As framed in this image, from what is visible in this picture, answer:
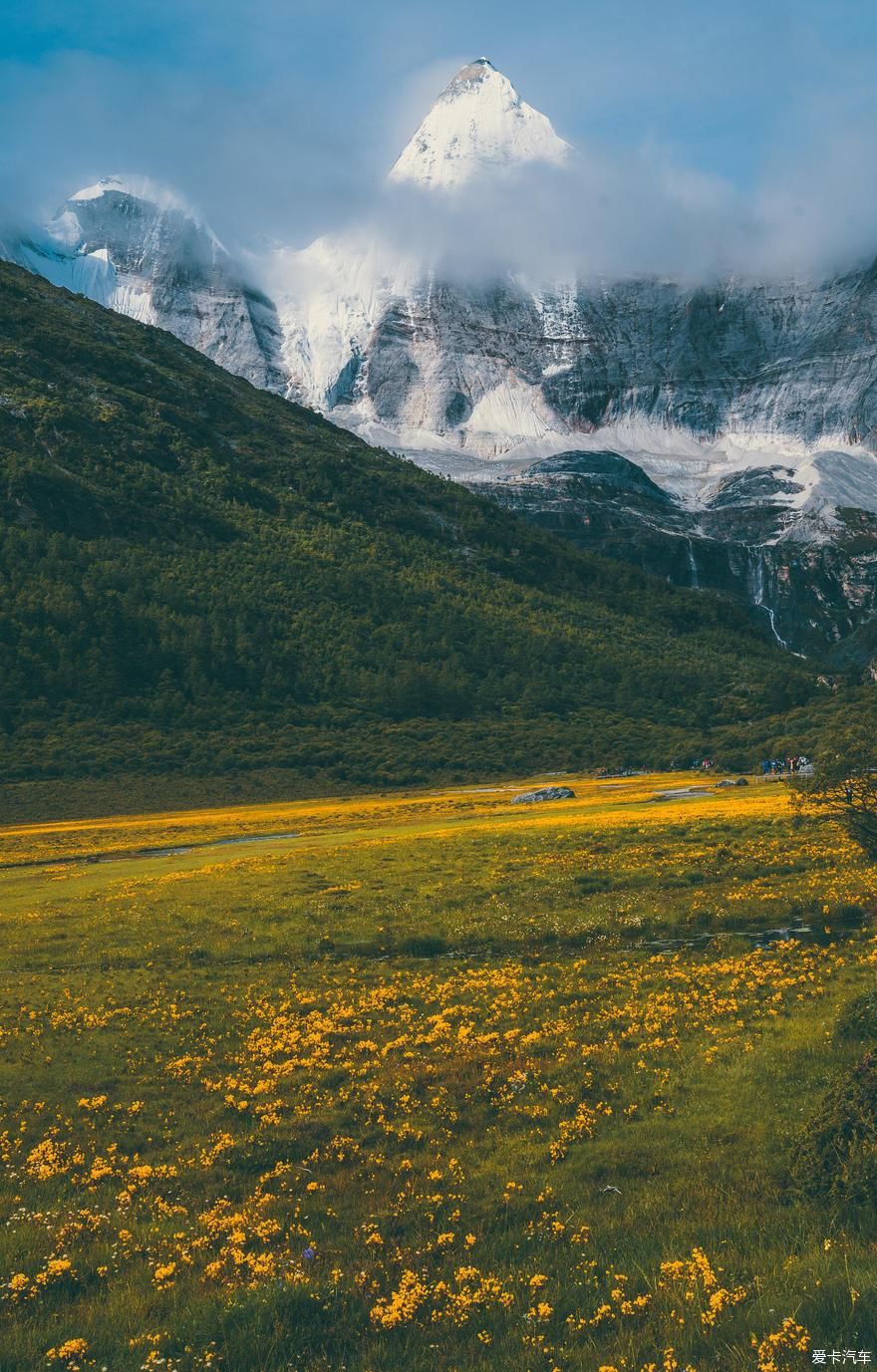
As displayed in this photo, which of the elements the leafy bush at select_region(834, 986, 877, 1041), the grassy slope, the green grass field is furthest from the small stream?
the leafy bush at select_region(834, 986, 877, 1041)

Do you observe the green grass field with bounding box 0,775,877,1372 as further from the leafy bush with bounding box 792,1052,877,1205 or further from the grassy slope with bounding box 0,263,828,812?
the grassy slope with bounding box 0,263,828,812

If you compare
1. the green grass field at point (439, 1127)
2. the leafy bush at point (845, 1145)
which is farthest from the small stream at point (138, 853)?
the leafy bush at point (845, 1145)

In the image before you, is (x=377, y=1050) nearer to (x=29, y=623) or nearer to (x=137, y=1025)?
(x=137, y=1025)

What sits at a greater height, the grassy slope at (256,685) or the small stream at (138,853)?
the grassy slope at (256,685)

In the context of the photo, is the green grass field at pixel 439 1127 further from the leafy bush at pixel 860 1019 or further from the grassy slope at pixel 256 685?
the grassy slope at pixel 256 685

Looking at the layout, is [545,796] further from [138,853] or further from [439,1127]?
[439,1127]

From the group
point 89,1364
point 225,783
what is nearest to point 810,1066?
point 89,1364

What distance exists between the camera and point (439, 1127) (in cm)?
1809

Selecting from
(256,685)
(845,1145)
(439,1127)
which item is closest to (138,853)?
(439,1127)

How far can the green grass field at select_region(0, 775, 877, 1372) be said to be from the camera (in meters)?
11.8

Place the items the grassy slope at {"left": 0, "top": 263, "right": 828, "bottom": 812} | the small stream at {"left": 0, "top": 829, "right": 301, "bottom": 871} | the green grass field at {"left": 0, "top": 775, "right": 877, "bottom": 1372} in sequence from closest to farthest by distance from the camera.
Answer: the green grass field at {"left": 0, "top": 775, "right": 877, "bottom": 1372}, the small stream at {"left": 0, "top": 829, "right": 301, "bottom": 871}, the grassy slope at {"left": 0, "top": 263, "right": 828, "bottom": 812}

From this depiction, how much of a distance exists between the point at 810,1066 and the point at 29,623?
509ft

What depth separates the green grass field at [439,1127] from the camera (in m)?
11.8

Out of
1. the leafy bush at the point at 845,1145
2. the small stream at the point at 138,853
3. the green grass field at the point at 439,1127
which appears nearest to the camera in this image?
the green grass field at the point at 439,1127
